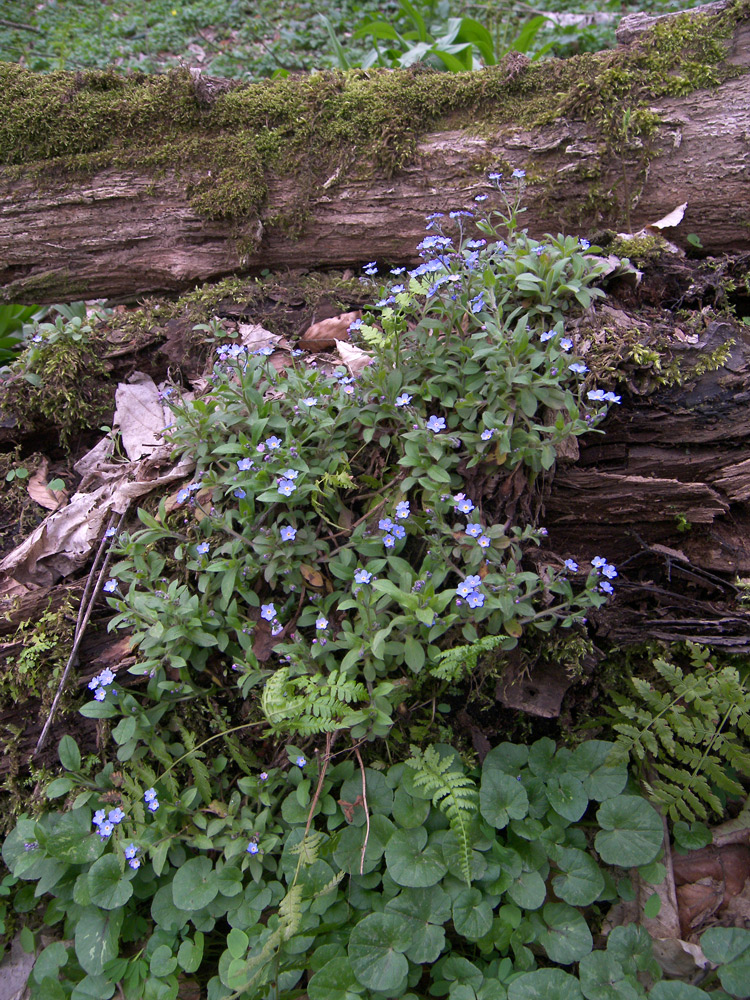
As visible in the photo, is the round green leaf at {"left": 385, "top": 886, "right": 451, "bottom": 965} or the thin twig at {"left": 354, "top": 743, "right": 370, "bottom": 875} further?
the thin twig at {"left": 354, "top": 743, "right": 370, "bottom": 875}

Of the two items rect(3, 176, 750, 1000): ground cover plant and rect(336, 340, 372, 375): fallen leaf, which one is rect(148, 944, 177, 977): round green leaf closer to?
rect(3, 176, 750, 1000): ground cover plant

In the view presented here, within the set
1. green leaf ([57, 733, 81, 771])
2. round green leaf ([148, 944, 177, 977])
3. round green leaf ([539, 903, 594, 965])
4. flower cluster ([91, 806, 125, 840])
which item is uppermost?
green leaf ([57, 733, 81, 771])

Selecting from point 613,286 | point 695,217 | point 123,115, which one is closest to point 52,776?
point 613,286

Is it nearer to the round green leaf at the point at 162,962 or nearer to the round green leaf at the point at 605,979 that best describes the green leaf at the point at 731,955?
the round green leaf at the point at 605,979

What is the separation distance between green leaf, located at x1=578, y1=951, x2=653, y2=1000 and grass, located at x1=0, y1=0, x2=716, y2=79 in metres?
8.01

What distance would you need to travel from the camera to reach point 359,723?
2.82 metres

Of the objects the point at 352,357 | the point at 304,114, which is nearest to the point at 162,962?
the point at 352,357

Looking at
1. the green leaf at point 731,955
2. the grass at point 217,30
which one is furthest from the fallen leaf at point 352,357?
the grass at point 217,30

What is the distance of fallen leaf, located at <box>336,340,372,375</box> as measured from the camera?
3641mm

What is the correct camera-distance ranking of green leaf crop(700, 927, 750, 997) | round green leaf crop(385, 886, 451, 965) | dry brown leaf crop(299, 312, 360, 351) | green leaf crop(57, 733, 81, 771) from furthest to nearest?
dry brown leaf crop(299, 312, 360, 351) → green leaf crop(57, 733, 81, 771) → round green leaf crop(385, 886, 451, 965) → green leaf crop(700, 927, 750, 997)

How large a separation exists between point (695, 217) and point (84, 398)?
3995 millimetres

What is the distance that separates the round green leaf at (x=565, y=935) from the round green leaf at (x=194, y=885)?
1.42m

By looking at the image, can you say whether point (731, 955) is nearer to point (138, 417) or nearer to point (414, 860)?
point (414, 860)

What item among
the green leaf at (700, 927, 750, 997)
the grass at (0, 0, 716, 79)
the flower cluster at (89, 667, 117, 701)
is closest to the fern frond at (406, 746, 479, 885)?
the green leaf at (700, 927, 750, 997)
